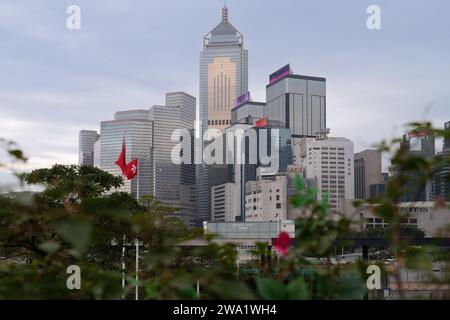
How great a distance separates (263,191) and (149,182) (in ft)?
154

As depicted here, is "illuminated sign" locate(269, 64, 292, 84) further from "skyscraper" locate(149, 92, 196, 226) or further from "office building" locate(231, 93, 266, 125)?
"skyscraper" locate(149, 92, 196, 226)

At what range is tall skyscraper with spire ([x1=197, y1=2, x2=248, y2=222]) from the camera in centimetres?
17312

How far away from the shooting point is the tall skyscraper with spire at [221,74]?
17312cm

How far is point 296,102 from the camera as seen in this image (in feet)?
482

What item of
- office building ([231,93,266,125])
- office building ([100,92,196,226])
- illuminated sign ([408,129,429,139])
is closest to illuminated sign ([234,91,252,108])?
office building ([231,93,266,125])

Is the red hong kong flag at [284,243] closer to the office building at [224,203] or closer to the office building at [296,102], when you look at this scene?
the office building at [224,203]

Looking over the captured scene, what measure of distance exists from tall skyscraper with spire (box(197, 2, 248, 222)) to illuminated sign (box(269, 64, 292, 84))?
64.0ft

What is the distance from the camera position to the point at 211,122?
172500 millimetres

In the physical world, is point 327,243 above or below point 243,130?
below

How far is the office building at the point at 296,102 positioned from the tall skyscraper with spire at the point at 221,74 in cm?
1968

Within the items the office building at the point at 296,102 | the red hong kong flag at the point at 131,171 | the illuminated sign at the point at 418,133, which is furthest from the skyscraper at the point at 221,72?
the illuminated sign at the point at 418,133

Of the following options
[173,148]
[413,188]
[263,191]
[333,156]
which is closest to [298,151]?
[333,156]
